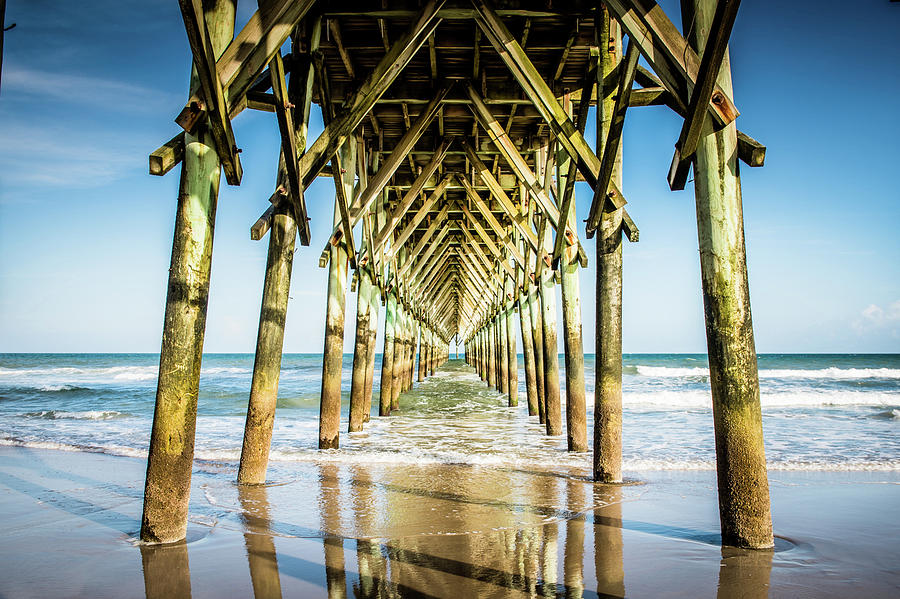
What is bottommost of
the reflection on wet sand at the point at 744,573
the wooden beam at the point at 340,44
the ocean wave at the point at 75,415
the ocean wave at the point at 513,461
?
the ocean wave at the point at 75,415

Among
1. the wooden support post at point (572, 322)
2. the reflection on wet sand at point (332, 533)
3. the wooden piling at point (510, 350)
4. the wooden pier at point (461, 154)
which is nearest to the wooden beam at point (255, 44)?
the wooden pier at point (461, 154)

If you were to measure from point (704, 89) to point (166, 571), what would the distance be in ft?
11.6

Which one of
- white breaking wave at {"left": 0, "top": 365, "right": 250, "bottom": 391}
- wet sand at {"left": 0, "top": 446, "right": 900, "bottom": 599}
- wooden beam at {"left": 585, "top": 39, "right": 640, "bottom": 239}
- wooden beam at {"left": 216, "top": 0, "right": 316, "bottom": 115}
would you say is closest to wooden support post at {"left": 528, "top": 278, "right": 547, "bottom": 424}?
wet sand at {"left": 0, "top": 446, "right": 900, "bottom": 599}

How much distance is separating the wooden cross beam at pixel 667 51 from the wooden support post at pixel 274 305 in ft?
8.59

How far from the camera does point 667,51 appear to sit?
299cm

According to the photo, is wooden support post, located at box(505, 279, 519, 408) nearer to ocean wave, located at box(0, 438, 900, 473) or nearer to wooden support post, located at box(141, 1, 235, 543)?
ocean wave, located at box(0, 438, 900, 473)

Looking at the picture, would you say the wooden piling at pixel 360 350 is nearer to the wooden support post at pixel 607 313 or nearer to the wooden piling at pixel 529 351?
the wooden piling at pixel 529 351

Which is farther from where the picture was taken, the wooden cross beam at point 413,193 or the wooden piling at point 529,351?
the wooden piling at point 529,351

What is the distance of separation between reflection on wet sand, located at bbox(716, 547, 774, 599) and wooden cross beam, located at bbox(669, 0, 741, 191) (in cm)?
198

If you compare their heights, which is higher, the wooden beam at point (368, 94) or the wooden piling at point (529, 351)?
the wooden beam at point (368, 94)

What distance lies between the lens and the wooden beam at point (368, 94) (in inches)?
174

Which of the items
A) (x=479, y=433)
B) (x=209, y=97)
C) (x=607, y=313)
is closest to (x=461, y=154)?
(x=479, y=433)

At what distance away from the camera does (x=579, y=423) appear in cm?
666

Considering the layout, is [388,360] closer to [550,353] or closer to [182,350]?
[550,353]
